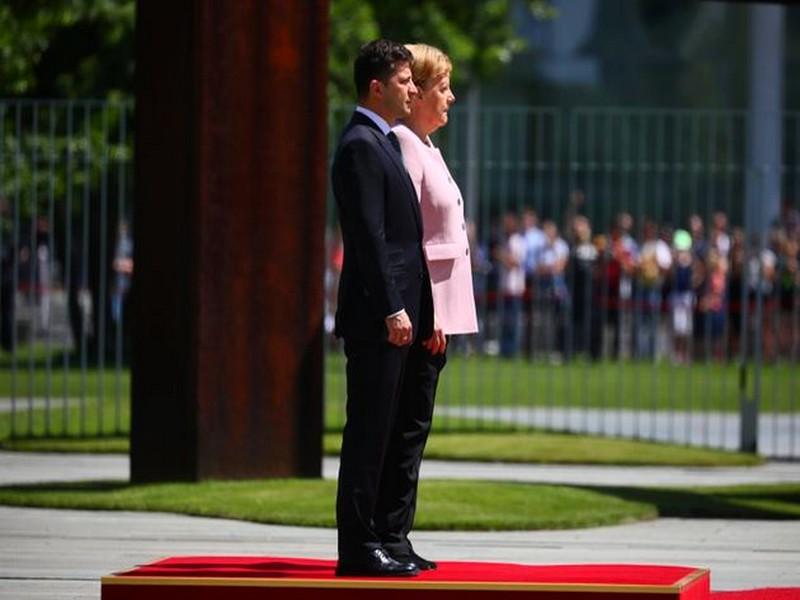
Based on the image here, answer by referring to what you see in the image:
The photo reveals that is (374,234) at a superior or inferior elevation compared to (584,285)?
superior

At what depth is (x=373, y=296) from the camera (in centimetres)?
Answer: 796

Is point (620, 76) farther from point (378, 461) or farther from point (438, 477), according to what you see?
point (378, 461)

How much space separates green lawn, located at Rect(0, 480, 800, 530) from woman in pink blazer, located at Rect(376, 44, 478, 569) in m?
3.14

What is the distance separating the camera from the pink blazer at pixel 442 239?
835 cm

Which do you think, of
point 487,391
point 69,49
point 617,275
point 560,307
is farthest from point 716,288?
point 69,49

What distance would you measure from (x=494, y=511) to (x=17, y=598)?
3852 mm

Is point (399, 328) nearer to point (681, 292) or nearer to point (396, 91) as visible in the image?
point (396, 91)

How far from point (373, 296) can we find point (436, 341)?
1.28 feet

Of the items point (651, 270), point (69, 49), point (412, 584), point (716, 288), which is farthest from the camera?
point (69, 49)

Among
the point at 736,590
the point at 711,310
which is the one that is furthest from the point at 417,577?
the point at 711,310

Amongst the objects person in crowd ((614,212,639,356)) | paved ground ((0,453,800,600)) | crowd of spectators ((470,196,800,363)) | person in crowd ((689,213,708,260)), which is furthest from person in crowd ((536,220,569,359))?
paved ground ((0,453,800,600))

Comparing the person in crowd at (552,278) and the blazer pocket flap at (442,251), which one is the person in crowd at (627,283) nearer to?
the person in crowd at (552,278)

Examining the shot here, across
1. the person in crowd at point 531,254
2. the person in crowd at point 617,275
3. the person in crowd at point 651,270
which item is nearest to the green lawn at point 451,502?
the person in crowd at point 651,270

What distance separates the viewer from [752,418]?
17.6 m
